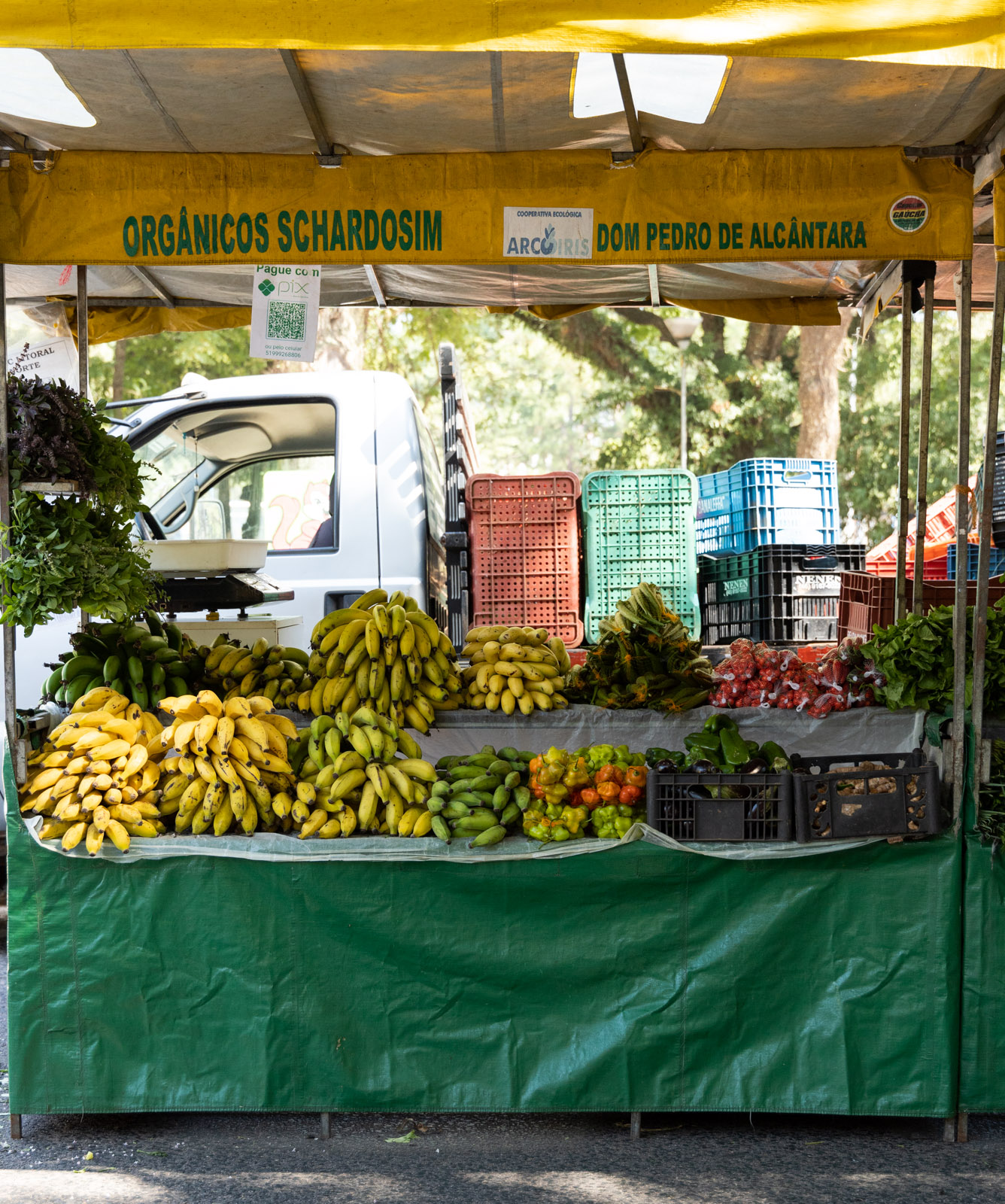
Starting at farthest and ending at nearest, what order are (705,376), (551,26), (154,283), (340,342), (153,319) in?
(705,376)
(340,342)
(153,319)
(154,283)
(551,26)

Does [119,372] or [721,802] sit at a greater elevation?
[119,372]

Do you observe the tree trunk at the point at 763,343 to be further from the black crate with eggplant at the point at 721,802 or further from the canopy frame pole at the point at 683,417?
the black crate with eggplant at the point at 721,802

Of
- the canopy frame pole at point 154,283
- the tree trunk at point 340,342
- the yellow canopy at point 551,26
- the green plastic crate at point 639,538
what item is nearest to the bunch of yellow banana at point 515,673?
the canopy frame pole at point 154,283

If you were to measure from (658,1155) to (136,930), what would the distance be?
196cm

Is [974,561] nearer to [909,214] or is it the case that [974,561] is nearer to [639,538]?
[639,538]

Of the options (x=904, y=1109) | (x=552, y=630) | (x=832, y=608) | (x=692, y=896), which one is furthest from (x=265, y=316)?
(x=832, y=608)

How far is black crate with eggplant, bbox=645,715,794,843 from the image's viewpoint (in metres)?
3.69

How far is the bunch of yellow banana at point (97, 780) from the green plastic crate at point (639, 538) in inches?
211

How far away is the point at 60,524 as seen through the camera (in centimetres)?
396

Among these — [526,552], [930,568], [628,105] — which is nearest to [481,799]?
[628,105]

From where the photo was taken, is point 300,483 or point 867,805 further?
point 300,483

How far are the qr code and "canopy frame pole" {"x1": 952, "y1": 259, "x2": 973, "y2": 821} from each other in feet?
8.45

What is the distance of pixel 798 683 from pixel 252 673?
2.49 m

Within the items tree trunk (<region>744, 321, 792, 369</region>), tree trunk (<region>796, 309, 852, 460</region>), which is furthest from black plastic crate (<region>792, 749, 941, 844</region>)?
tree trunk (<region>744, 321, 792, 369</region>)
